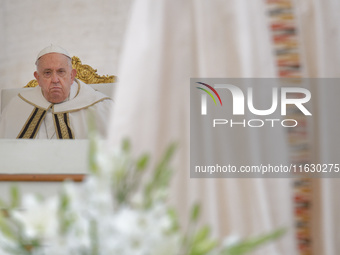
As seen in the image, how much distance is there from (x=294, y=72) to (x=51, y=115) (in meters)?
2.97

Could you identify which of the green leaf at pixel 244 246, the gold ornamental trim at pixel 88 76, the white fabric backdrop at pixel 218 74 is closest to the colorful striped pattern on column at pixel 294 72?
the white fabric backdrop at pixel 218 74

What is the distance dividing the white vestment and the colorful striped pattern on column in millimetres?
2496

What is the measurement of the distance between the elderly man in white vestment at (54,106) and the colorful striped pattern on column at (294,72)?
248 centimetres

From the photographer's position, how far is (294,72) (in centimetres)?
99

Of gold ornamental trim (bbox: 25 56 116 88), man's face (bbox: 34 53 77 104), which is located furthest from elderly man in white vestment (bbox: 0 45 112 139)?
gold ornamental trim (bbox: 25 56 116 88)

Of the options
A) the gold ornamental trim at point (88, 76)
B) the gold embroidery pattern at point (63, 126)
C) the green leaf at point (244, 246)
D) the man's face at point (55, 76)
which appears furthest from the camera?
the gold ornamental trim at point (88, 76)

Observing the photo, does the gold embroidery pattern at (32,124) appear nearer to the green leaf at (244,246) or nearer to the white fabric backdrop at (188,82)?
the white fabric backdrop at (188,82)

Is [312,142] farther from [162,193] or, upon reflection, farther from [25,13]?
[25,13]

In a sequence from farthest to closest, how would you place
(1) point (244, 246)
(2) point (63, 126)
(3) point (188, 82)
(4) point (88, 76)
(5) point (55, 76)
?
(4) point (88, 76) → (5) point (55, 76) → (2) point (63, 126) → (3) point (188, 82) → (1) point (244, 246)

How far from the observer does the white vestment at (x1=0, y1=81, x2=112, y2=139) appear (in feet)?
11.8

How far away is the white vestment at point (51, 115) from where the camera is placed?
3.60 m

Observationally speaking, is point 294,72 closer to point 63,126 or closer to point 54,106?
point 63,126

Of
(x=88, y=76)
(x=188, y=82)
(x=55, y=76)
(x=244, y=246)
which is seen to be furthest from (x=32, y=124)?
(x=244, y=246)

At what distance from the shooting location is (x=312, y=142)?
996 mm
